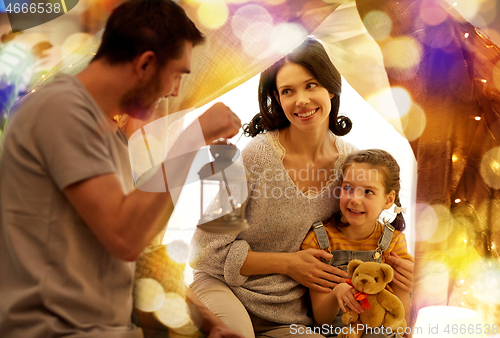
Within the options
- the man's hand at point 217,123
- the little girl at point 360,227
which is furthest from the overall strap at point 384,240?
the man's hand at point 217,123

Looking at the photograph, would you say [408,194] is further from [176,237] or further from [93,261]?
[93,261]

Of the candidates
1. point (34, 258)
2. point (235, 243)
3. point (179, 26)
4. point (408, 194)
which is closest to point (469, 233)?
point (408, 194)

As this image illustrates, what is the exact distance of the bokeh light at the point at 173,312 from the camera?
858mm

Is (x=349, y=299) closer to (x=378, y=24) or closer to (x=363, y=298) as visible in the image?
(x=363, y=298)

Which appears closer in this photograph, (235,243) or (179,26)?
(179,26)

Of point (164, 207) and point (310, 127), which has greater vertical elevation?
point (164, 207)

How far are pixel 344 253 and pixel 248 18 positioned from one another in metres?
0.80

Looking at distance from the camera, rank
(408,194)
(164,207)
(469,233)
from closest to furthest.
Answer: (164,207)
(469,233)
(408,194)

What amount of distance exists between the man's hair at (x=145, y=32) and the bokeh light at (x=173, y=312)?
515 millimetres

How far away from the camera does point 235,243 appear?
49.1 inches

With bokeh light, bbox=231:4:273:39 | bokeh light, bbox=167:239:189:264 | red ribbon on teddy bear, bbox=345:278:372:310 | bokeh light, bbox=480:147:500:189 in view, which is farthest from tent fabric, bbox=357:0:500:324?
bokeh light, bbox=167:239:189:264

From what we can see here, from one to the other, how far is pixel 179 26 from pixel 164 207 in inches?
12.5

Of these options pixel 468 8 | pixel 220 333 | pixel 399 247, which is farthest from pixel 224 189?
pixel 468 8

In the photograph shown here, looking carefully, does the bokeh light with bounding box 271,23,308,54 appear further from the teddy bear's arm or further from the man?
the teddy bear's arm
